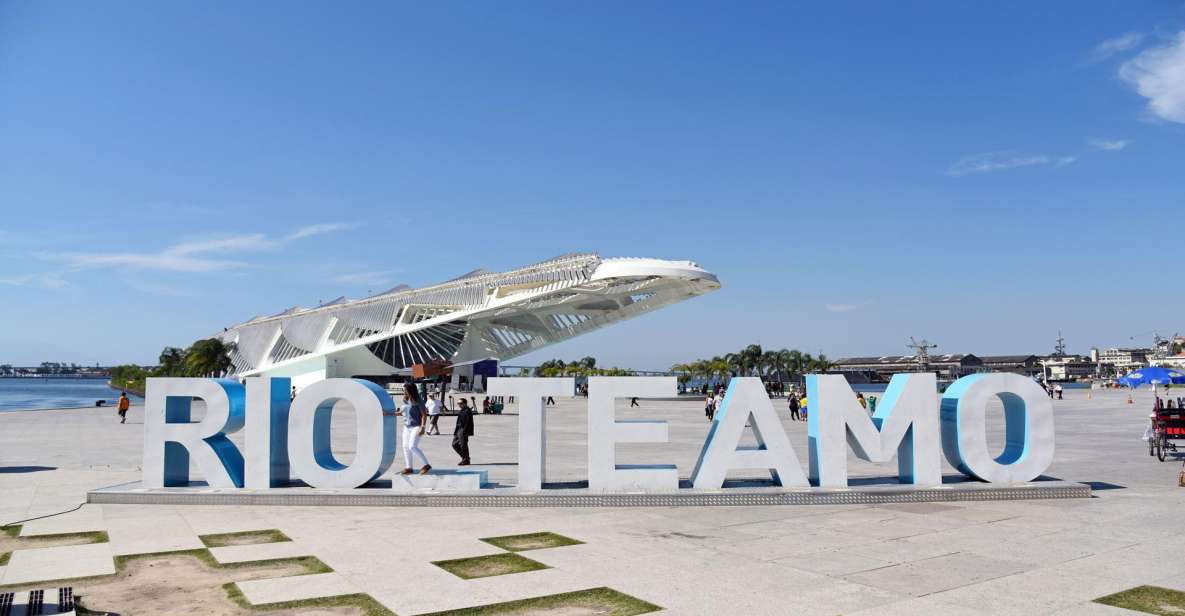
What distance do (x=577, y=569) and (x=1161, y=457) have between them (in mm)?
15791

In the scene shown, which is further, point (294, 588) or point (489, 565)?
point (489, 565)

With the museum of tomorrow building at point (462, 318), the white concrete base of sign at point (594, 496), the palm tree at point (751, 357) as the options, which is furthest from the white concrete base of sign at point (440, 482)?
the palm tree at point (751, 357)

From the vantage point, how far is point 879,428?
13.4 m

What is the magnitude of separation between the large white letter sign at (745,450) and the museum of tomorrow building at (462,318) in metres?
47.1

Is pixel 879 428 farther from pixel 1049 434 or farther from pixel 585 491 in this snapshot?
pixel 585 491

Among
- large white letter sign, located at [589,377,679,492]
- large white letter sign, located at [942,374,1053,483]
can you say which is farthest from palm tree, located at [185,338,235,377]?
large white letter sign, located at [942,374,1053,483]

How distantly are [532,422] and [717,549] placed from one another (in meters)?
4.58

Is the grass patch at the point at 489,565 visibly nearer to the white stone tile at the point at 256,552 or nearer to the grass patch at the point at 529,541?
the grass patch at the point at 529,541

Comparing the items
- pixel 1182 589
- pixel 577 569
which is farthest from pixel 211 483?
pixel 1182 589

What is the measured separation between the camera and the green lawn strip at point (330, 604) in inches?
271

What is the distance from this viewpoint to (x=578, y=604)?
7047 millimetres

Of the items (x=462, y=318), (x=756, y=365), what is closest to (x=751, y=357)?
(x=756, y=365)

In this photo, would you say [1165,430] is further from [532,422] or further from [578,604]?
[578,604]

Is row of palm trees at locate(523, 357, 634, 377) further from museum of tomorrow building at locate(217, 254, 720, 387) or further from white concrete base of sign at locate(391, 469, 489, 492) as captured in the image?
white concrete base of sign at locate(391, 469, 489, 492)
